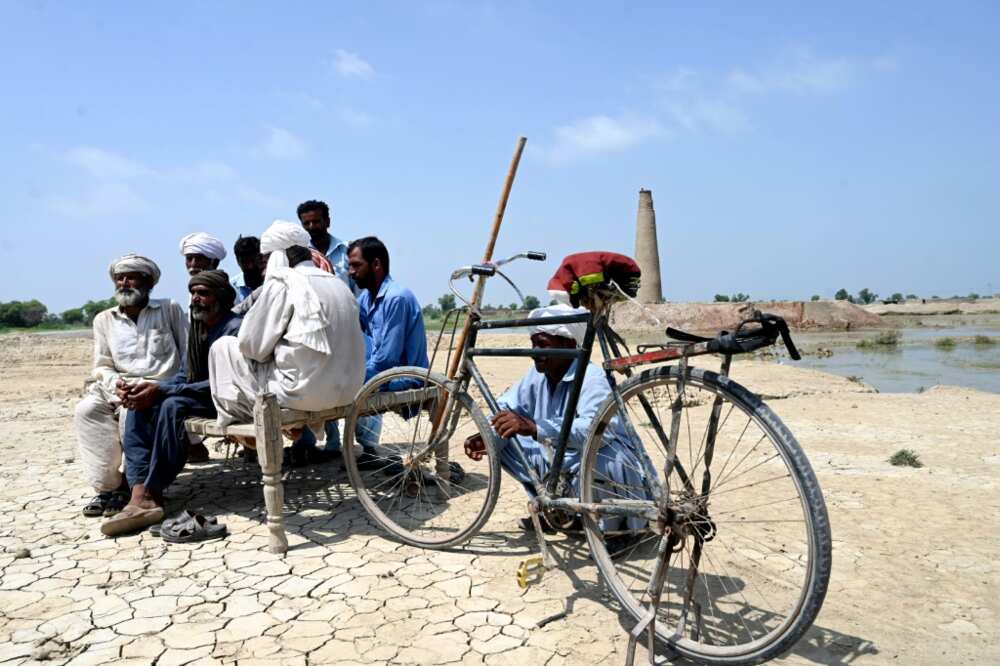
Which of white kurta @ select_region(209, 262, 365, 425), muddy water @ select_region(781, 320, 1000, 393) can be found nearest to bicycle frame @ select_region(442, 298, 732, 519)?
white kurta @ select_region(209, 262, 365, 425)

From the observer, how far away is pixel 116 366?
4.45 meters

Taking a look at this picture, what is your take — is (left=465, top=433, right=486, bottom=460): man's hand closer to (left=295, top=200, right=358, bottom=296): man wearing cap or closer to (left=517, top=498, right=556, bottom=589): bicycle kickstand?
(left=517, top=498, right=556, bottom=589): bicycle kickstand

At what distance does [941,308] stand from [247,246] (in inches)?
2058

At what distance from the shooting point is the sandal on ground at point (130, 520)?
3.79m

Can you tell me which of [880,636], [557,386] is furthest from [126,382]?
[880,636]

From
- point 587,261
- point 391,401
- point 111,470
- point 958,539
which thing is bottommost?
point 958,539

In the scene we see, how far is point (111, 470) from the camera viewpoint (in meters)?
4.26

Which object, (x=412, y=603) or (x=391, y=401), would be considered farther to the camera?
(x=391, y=401)

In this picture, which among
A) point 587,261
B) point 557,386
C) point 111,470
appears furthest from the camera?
point 111,470

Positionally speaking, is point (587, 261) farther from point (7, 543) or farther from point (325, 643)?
point (7, 543)

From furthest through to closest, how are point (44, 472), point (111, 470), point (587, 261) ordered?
point (44, 472)
point (111, 470)
point (587, 261)

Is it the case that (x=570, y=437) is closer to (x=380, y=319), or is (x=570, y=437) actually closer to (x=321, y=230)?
(x=380, y=319)

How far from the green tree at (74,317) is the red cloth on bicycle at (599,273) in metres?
54.8

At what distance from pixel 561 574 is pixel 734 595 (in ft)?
2.59
